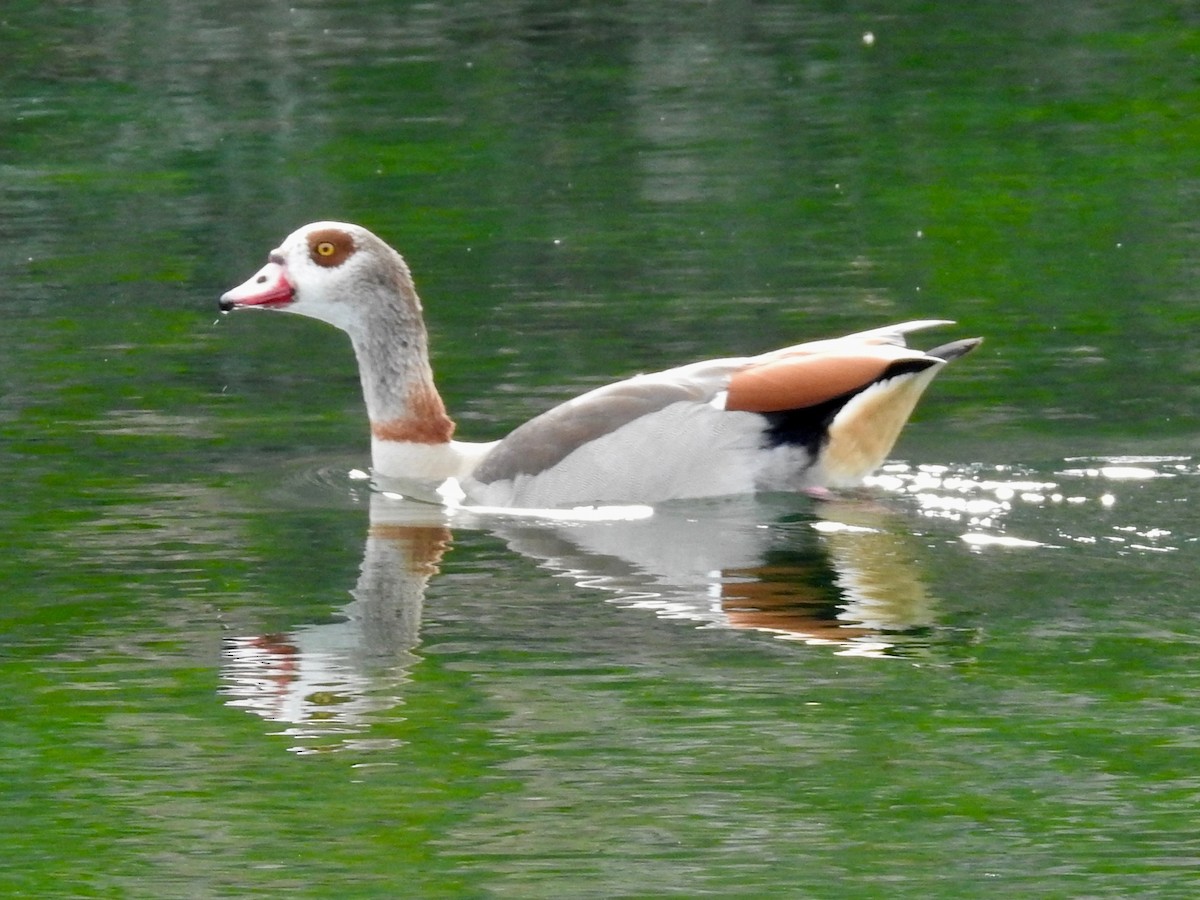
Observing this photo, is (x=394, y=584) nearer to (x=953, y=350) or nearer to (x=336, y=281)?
(x=336, y=281)

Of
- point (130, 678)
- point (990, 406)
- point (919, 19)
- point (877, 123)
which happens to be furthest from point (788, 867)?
point (919, 19)

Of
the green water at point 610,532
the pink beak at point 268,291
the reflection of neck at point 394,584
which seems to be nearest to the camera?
the green water at point 610,532

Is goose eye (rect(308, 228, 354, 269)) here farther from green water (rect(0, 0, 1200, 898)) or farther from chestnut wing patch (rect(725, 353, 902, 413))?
chestnut wing patch (rect(725, 353, 902, 413))

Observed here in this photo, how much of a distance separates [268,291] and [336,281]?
314 millimetres

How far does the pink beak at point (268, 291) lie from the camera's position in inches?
447

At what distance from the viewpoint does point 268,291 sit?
37.4ft

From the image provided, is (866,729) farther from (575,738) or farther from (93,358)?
(93,358)

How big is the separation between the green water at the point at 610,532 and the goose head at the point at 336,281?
2.37ft

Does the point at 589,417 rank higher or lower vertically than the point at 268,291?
lower

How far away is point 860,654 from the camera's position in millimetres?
8281

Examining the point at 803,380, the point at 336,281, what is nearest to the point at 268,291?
the point at 336,281

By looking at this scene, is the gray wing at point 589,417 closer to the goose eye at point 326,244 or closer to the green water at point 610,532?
the green water at point 610,532

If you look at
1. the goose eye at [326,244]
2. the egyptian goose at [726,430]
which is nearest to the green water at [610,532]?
the egyptian goose at [726,430]

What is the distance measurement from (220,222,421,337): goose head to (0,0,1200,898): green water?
0.72 metres
